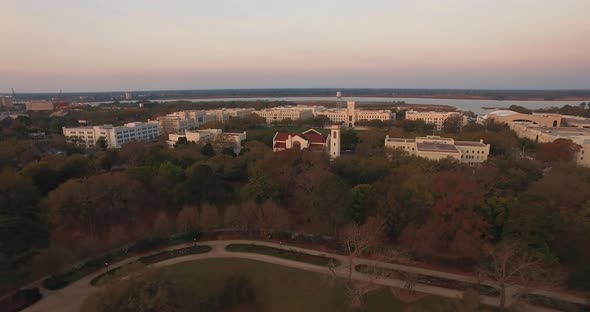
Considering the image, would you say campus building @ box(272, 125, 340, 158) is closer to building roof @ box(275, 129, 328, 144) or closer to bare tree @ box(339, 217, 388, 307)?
building roof @ box(275, 129, 328, 144)

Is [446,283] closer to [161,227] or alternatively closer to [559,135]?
[161,227]

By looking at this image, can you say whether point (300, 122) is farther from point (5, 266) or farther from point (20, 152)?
point (5, 266)

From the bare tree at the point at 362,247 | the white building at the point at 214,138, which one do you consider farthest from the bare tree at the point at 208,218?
the white building at the point at 214,138

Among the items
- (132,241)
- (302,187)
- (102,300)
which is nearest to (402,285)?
(302,187)

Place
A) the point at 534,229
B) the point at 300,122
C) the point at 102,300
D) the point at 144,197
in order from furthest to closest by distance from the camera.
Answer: the point at 300,122 < the point at 144,197 < the point at 534,229 < the point at 102,300

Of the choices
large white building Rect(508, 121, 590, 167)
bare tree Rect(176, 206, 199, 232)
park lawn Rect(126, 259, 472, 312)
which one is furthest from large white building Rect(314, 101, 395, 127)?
park lawn Rect(126, 259, 472, 312)

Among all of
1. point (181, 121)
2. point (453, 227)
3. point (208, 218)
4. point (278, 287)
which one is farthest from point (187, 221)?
point (181, 121)

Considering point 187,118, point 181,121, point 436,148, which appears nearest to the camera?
point 436,148

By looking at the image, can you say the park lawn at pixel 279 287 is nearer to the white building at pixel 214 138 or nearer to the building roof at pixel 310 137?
the building roof at pixel 310 137
